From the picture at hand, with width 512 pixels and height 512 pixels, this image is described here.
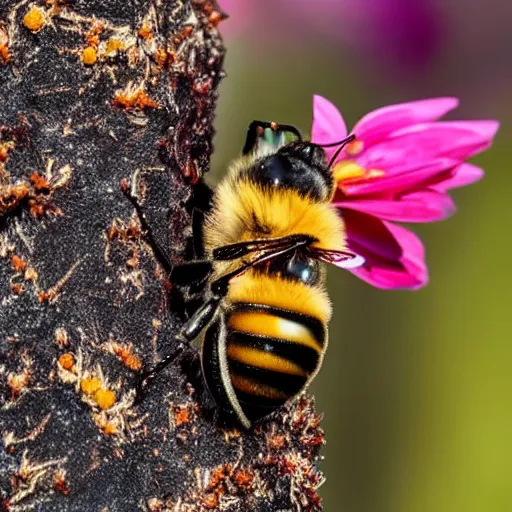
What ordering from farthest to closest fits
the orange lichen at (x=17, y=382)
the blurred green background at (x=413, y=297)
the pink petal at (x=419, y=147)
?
the blurred green background at (x=413, y=297)
the pink petal at (x=419, y=147)
the orange lichen at (x=17, y=382)

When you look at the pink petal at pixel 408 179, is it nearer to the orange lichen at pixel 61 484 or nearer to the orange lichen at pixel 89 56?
the orange lichen at pixel 89 56

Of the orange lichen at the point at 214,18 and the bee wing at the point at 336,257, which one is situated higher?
the orange lichen at the point at 214,18

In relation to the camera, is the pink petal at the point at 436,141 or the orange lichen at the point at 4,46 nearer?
the orange lichen at the point at 4,46

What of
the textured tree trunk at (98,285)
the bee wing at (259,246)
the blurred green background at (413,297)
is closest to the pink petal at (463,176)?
the bee wing at (259,246)

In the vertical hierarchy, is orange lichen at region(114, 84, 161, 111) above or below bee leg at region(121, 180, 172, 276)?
above

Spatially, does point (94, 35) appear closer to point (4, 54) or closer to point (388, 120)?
point (4, 54)

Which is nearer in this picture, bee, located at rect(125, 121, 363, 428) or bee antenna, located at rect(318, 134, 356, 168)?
bee, located at rect(125, 121, 363, 428)

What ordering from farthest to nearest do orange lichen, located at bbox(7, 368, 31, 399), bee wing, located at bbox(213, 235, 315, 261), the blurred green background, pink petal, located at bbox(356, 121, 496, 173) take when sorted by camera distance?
the blurred green background, pink petal, located at bbox(356, 121, 496, 173), bee wing, located at bbox(213, 235, 315, 261), orange lichen, located at bbox(7, 368, 31, 399)

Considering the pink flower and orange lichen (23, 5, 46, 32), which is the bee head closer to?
the pink flower

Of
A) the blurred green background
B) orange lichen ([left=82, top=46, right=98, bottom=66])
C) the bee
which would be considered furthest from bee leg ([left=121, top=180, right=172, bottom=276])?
the blurred green background
